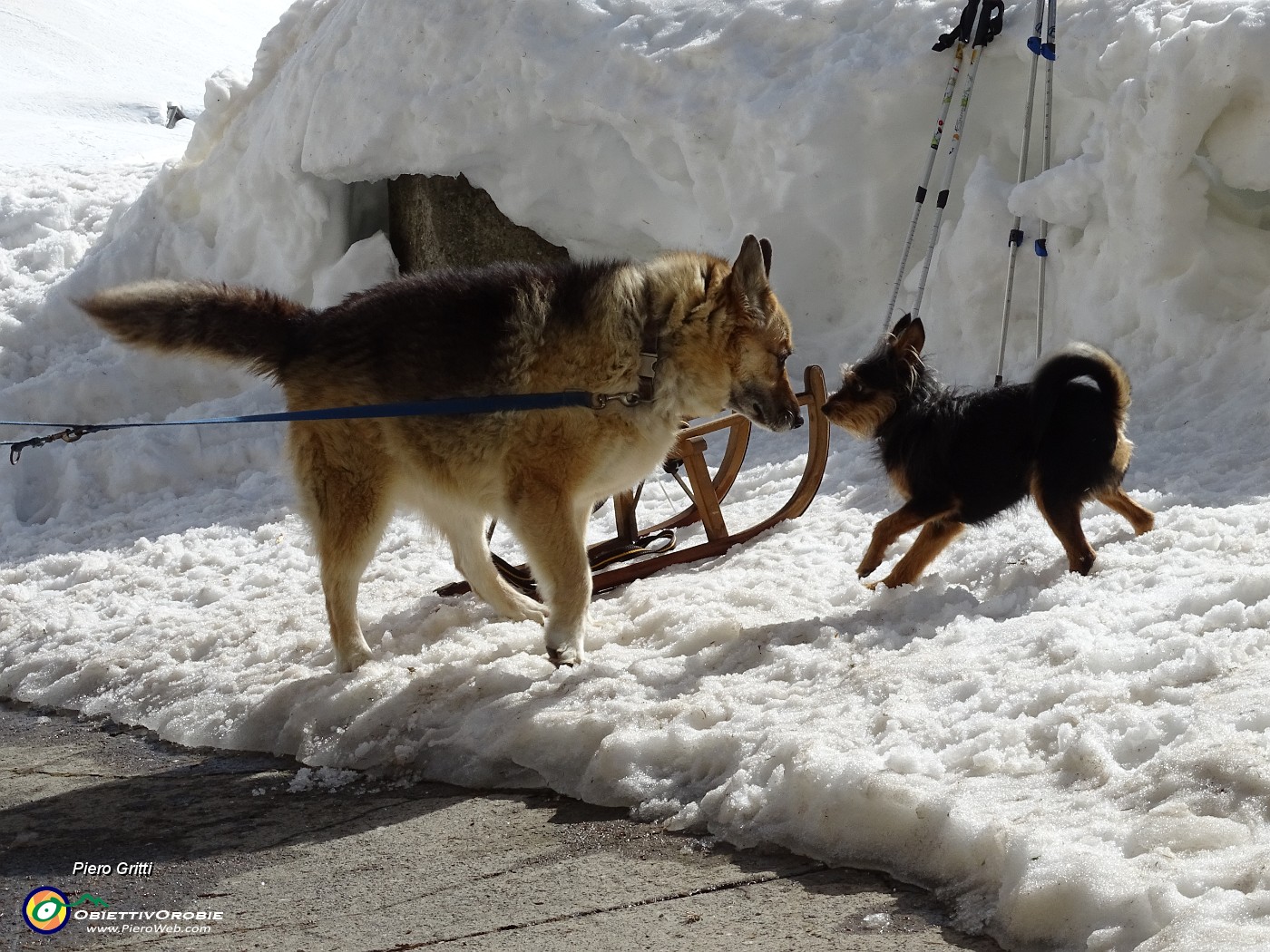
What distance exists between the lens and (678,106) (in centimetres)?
970

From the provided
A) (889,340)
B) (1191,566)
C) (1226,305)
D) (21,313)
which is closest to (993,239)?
(1226,305)

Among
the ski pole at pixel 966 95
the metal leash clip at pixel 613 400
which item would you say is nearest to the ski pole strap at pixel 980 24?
the ski pole at pixel 966 95

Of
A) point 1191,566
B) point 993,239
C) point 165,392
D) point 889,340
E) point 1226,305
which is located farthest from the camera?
point 165,392

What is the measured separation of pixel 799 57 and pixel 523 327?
5.33 meters

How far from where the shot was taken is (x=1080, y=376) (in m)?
5.32

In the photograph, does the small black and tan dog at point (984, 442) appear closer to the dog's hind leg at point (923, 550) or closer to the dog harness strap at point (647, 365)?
the dog's hind leg at point (923, 550)

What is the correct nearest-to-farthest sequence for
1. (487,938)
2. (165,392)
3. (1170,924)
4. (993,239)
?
1. (1170,924)
2. (487,938)
3. (993,239)
4. (165,392)

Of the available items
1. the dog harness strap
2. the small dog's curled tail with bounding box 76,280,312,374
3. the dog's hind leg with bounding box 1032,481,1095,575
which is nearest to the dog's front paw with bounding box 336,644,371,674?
the small dog's curled tail with bounding box 76,280,312,374

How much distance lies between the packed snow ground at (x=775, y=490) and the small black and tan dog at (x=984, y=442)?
0.25 m

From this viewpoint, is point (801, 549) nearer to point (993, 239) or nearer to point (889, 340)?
point (889, 340)

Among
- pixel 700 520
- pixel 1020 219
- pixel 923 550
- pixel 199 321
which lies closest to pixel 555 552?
pixel 923 550

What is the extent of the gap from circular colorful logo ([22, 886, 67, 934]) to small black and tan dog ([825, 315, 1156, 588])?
3.61 meters

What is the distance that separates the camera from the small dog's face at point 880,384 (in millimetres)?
5871

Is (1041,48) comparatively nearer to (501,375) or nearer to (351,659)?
(501,375)
